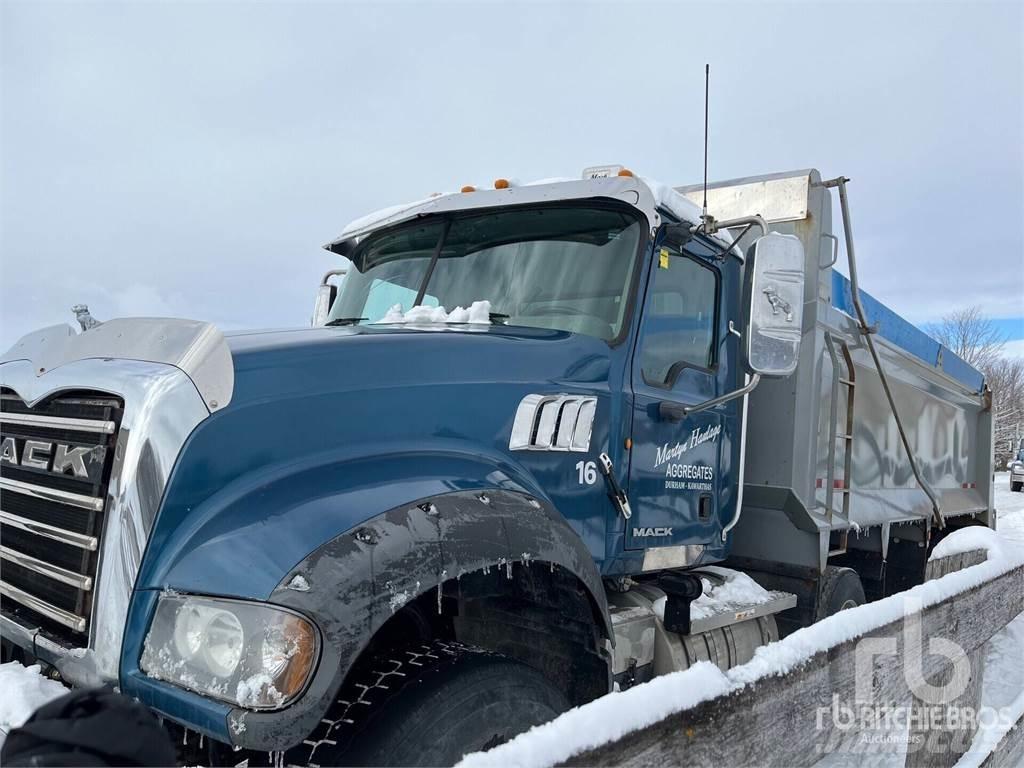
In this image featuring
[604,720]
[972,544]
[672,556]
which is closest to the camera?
[604,720]

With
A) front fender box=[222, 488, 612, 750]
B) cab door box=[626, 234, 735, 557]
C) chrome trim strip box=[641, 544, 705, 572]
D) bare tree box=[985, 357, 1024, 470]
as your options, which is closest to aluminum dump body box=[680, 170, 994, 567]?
cab door box=[626, 234, 735, 557]

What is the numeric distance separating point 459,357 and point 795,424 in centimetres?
249

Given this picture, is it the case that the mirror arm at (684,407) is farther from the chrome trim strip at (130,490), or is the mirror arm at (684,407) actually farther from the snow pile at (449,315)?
the chrome trim strip at (130,490)

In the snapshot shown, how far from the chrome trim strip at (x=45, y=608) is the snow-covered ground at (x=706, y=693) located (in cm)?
15

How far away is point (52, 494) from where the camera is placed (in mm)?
2117

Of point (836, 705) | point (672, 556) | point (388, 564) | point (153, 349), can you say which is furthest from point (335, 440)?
point (672, 556)

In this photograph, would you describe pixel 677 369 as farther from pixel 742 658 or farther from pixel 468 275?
pixel 742 658

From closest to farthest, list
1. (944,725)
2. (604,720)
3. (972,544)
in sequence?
(604,720)
(944,725)
(972,544)

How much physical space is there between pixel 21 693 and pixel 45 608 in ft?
0.86

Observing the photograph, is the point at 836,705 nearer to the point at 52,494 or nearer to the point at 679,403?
the point at 679,403

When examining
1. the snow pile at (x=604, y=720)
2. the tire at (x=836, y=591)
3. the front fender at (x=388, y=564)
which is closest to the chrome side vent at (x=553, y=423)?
the front fender at (x=388, y=564)

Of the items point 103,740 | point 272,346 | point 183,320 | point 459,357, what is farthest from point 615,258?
point 103,740

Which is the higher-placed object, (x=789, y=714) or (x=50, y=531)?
(x=50, y=531)

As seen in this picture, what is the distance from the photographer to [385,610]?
1860 millimetres
